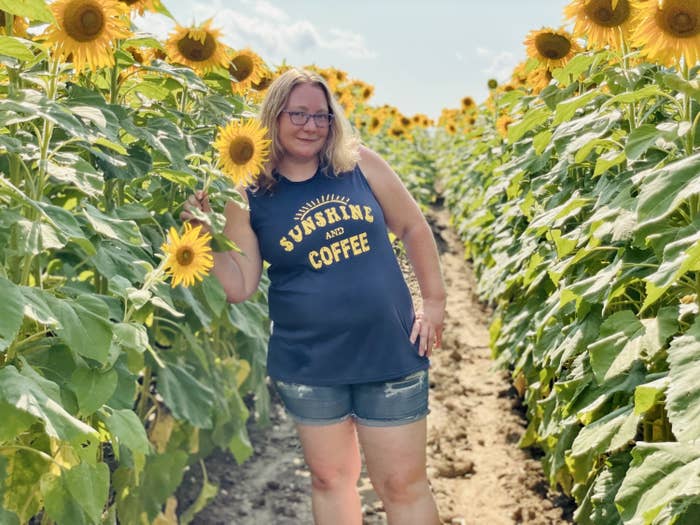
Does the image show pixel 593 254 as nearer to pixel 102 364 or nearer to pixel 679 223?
pixel 679 223

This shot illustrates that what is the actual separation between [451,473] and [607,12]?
2621mm

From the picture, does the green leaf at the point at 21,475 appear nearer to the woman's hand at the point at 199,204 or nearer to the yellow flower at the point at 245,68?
the woman's hand at the point at 199,204

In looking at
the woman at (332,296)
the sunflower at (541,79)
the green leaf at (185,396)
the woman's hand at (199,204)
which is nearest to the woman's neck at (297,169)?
the woman at (332,296)

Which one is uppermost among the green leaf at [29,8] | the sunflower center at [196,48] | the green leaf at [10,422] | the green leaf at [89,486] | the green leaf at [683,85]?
the sunflower center at [196,48]

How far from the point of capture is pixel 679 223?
2.41 metres

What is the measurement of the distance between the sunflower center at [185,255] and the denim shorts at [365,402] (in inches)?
26.8

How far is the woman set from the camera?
9.34ft

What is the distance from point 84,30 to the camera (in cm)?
245

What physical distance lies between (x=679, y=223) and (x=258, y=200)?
126cm

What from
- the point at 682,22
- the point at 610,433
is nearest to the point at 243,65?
the point at 682,22

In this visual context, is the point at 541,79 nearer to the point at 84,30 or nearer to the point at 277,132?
the point at 277,132

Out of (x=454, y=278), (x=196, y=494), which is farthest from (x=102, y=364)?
(x=454, y=278)

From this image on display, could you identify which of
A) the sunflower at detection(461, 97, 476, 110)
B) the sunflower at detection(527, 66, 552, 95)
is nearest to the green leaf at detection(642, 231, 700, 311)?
the sunflower at detection(527, 66, 552, 95)

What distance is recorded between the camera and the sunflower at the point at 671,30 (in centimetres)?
214
